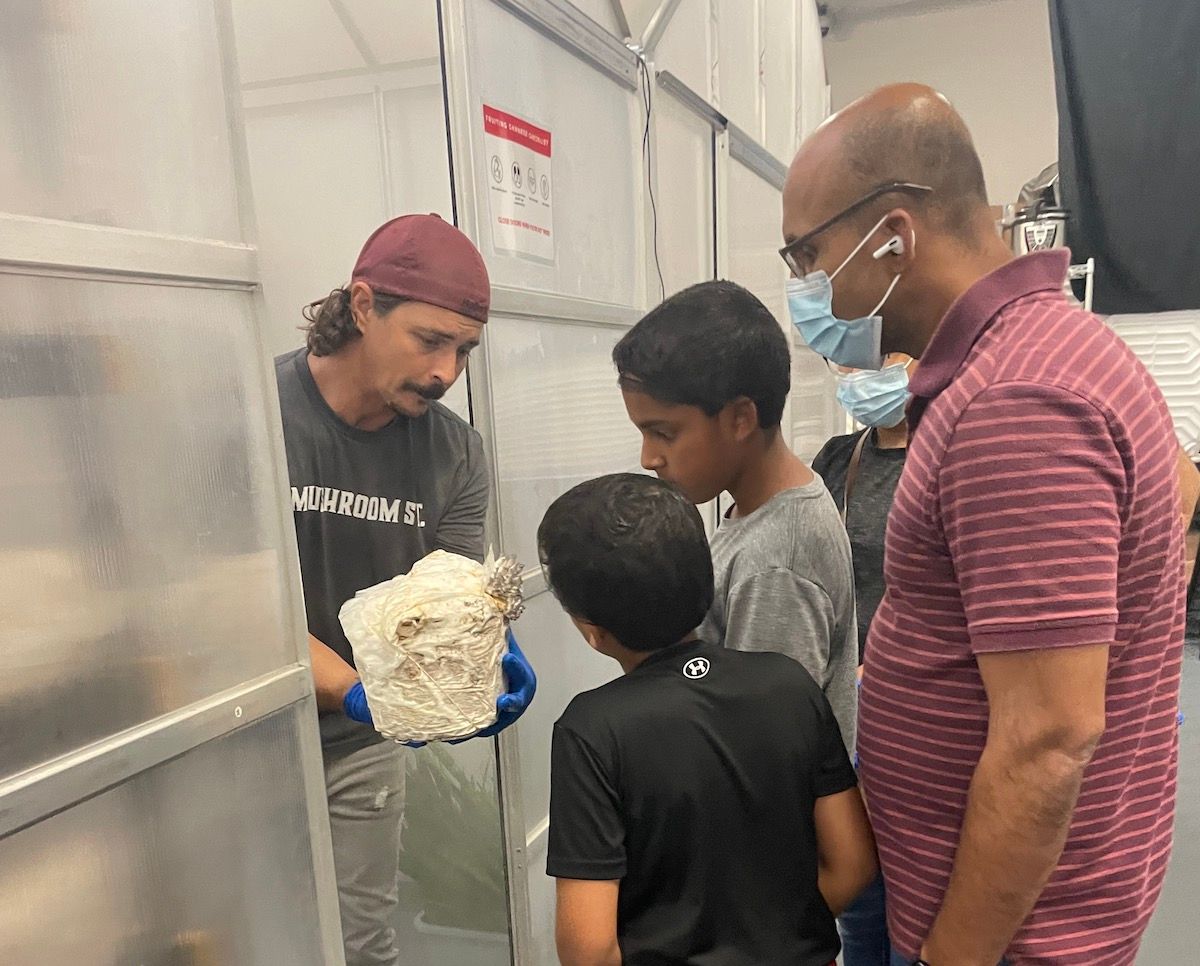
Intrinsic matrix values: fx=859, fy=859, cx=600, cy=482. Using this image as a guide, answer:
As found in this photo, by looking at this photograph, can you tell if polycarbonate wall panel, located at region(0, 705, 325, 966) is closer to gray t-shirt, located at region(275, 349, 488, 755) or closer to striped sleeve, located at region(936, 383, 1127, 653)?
gray t-shirt, located at region(275, 349, 488, 755)

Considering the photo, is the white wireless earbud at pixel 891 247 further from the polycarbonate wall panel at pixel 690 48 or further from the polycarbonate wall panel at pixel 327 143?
the polycarbonate wall panel at pixel 690 48

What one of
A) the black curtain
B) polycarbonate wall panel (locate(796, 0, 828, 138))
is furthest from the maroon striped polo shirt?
the black curtain

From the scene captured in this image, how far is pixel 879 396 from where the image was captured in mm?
1850

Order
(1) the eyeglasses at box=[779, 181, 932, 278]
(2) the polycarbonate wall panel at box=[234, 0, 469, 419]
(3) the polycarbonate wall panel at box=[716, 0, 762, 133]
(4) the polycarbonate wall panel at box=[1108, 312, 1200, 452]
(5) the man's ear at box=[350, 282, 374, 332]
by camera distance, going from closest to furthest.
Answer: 1. (1) the eyeglasses at box=[779, 181, 932, 278]
2. (5) the man's ear at box=[350, 282, 374, 332]
3. (2) the polycarbonate wall panel at box=[234, 0, 469, 419]
4. (3) the polycarbonate wall panel at box=[716, 0, 762, 133]
5. (4) the polycarbonate wall panel at box=[1108, 312, 1200, 452]

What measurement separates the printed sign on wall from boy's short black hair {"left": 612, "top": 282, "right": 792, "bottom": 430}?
0.56m

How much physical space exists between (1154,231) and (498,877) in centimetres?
426

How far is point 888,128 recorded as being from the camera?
91 cm

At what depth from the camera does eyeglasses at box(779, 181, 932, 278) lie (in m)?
0.91

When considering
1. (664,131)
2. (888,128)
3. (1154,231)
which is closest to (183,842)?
(888,128)

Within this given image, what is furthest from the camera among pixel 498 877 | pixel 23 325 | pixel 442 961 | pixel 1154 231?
A: pixel 1154 231

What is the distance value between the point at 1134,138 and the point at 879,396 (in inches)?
127

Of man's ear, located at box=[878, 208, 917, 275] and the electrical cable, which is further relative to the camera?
the electrical cable

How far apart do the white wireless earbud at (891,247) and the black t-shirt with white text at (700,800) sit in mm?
466

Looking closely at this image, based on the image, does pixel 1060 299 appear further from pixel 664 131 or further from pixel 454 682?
pixel 664 131
